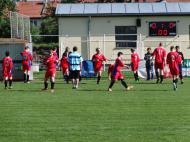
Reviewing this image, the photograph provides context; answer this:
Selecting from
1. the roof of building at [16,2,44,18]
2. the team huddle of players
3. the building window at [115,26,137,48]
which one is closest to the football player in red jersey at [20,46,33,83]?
the team huddle of players

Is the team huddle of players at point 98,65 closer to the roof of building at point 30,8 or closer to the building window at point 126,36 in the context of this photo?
the building window at point 126,36

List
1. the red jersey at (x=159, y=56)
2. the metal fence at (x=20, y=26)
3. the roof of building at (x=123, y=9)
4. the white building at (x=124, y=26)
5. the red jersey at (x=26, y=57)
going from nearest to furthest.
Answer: the red jersey at (x=159, y=56), the red jersey at (x=26, y=57), the metal fence at (x=20, y=26), the white building at (x=124, y=26), the roof of building at (x=123, y=9)

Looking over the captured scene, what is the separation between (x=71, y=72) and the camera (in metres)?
27.5

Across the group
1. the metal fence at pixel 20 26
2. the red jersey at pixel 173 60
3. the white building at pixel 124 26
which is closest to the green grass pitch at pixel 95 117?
the red jersey at pixel 173 60

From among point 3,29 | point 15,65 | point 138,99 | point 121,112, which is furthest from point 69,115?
point 3,29

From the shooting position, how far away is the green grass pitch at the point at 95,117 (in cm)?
1321

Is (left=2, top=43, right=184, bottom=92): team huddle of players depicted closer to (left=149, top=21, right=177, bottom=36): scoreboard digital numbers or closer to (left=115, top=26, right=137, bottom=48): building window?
(left=115, top=26, right=137, bottom=48): building window

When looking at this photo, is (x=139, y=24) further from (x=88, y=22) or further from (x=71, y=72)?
(x=71, y=72)

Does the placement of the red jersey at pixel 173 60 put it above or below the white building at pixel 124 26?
below

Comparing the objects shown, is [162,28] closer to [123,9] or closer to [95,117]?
[123,9]

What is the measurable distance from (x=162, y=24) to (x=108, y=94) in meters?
24.8

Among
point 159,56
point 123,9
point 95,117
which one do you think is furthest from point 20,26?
point 95,117

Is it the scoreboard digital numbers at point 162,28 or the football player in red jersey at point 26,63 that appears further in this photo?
the scoreboard digital numbers at point 162,28

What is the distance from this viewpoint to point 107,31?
4756cm
